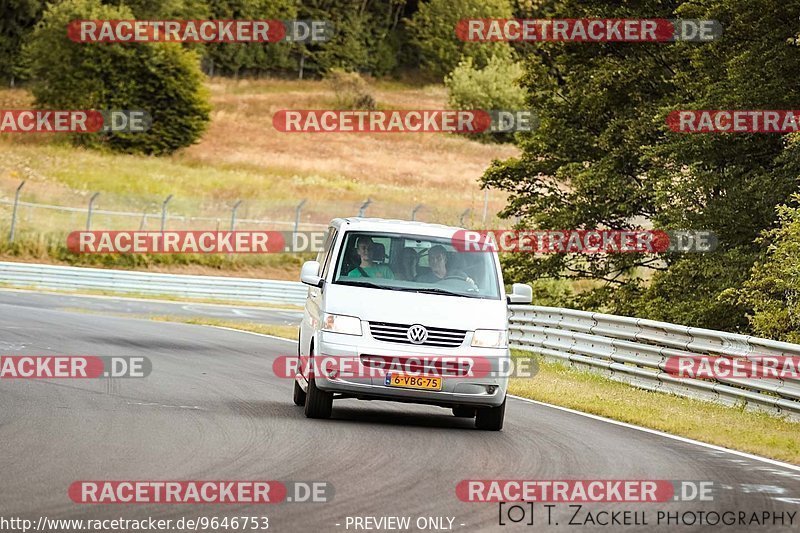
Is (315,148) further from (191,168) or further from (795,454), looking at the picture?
(795,454)

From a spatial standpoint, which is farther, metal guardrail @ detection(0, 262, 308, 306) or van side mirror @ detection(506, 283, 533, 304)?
metal guardrail @ detection(0, 262, 308, 306)

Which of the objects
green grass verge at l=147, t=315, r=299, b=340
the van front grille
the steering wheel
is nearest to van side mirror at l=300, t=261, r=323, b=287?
the van front grille

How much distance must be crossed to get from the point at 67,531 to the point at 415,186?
218ft

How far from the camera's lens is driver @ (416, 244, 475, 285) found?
1296 centimetres

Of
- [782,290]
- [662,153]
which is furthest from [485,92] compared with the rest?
[782,290]

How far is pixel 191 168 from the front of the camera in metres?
71.5

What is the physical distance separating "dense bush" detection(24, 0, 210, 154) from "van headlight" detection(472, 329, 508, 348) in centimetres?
6496

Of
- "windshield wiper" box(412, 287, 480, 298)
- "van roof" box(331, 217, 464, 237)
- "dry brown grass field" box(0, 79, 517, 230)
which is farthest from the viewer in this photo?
"dry brown grass field" box(0, 79, 517, 230)

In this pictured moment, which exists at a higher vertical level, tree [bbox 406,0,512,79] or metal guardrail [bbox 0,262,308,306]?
tree [bbox 406,0,512,79]

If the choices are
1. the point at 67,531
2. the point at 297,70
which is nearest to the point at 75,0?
the point at 297,70

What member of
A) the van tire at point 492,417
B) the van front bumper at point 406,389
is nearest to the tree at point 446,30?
the van tire at point 492,417

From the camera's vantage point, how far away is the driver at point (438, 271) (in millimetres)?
12961

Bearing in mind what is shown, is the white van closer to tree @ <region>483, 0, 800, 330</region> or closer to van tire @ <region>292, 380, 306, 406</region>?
van tire @ <region>292, 380, 306, 406</region>

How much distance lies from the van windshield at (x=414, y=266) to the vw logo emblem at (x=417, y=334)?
1.86ft
